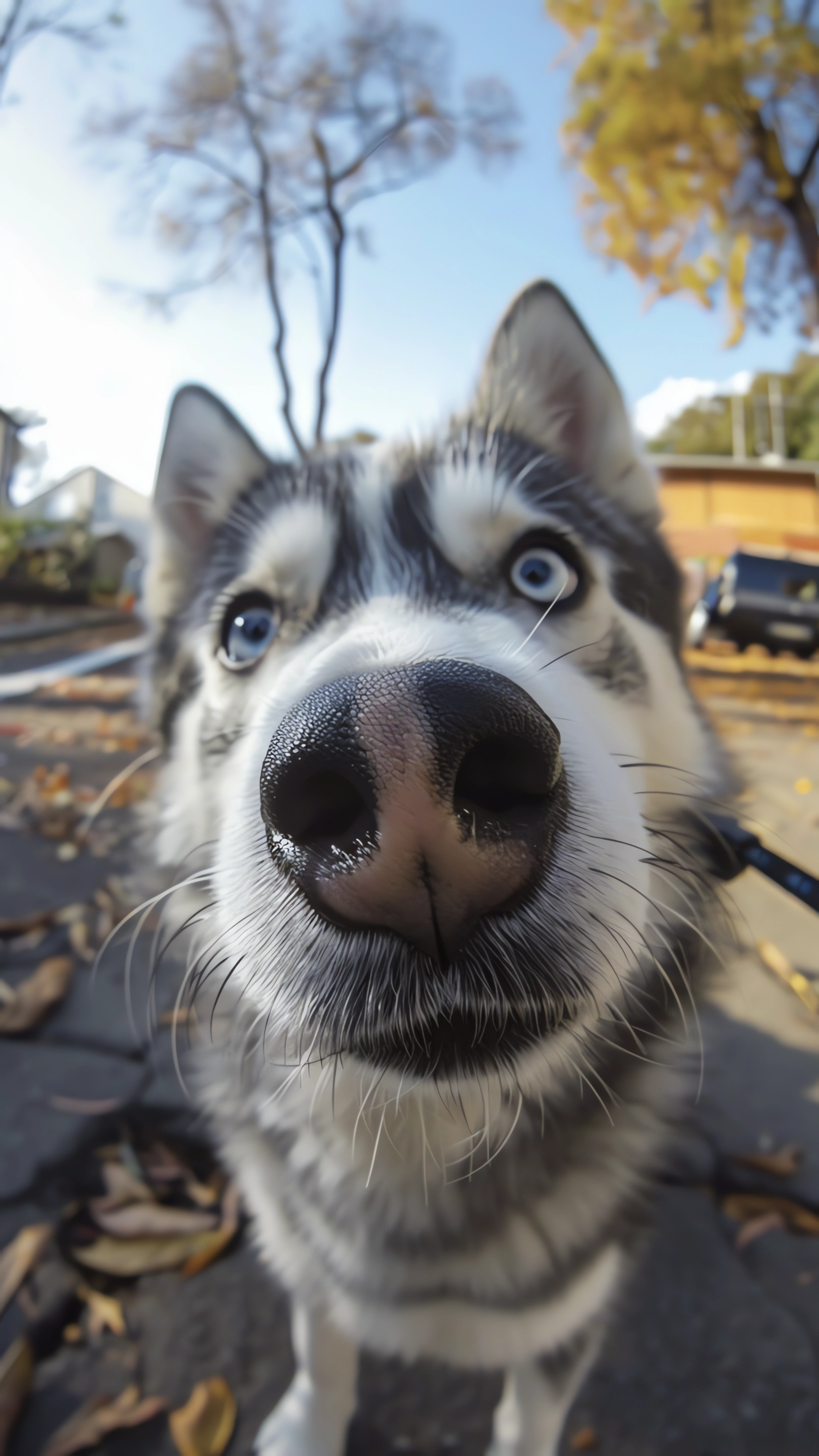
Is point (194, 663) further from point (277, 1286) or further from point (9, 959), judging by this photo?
point (9, 959)

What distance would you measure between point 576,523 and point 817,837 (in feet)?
8.62

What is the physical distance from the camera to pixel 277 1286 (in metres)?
1.24

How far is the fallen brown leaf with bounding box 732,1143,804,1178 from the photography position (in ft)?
4.88

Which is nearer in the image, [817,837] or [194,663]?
[194,663]

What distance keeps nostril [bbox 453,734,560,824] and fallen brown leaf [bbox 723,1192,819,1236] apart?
1.47 metres

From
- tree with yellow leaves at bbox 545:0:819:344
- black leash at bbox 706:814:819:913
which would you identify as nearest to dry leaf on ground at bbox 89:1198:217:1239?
black leash at bbox 706:814:819:913

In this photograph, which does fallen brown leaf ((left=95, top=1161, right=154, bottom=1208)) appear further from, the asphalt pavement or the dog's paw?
the dog's paw

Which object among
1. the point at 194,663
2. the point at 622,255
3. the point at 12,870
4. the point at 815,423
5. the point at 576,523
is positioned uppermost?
the point at 815,423

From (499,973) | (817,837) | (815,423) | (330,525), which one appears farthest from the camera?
(815,423)

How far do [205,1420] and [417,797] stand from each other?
1.33m

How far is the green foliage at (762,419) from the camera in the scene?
608cm

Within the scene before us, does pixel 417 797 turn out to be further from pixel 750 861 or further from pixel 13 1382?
pixel 13 1382

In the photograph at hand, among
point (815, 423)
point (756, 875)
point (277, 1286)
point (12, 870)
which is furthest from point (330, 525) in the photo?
point (815, 423)

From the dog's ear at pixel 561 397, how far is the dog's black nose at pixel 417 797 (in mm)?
926
